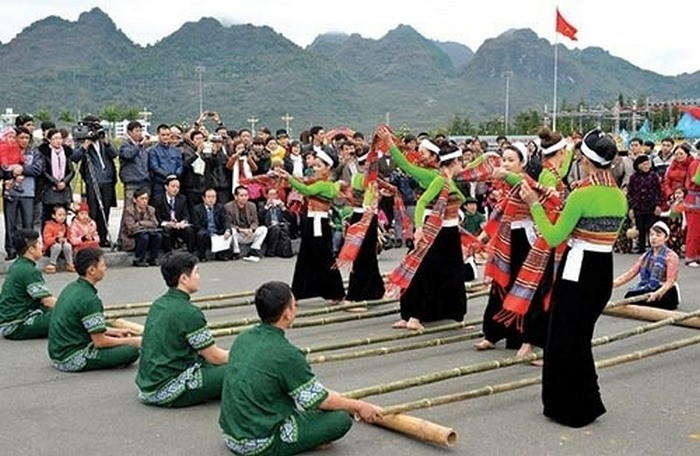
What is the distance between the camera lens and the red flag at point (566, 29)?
864 inches

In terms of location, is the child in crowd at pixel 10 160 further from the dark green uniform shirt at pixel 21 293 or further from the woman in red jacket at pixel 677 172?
the woman in red jacket at pixel 677 172

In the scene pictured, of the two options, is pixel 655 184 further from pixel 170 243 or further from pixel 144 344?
pixel 144 344

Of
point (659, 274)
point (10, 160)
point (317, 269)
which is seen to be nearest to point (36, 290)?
point (317, 269)

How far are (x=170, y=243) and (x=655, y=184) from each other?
6584 mm

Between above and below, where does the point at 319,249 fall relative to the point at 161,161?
below

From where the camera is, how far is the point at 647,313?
7656mm

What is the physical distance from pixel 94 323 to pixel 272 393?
2.06 m

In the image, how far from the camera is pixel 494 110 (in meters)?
73.6

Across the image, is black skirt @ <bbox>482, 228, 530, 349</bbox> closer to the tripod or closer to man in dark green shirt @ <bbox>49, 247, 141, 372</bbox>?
man in dark green shirt @ <bbox>49, 247, 141, 372</bbox>

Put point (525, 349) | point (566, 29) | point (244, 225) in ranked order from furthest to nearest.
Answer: point (566, 29) < point (244, 225) < point (525, 349)

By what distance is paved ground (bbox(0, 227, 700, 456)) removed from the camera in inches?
182

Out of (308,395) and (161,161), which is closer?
(308,395)

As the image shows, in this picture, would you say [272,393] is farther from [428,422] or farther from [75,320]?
[75,320]

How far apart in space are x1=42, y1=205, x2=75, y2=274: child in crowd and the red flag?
15.0m
